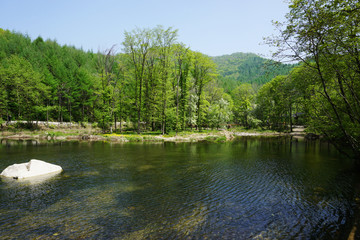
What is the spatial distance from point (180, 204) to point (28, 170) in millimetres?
11643

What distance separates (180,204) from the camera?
9.72 metres

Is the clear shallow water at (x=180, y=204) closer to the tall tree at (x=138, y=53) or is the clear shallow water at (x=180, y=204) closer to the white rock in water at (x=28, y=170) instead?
the white rock in water at (x=28, y=170)

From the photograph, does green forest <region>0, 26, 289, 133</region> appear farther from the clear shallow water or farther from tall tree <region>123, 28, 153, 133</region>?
the clear shallow water

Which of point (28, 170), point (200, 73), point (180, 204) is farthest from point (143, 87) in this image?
point (180, 204)

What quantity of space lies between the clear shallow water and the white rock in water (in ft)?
3.96

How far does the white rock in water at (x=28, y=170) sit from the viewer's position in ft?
44.1

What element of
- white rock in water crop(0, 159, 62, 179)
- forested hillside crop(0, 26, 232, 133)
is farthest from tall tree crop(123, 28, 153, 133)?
white rock in water crop(0, 159, 62, 179)

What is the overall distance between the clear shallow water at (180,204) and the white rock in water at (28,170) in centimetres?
121

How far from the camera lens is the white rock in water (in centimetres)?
1344

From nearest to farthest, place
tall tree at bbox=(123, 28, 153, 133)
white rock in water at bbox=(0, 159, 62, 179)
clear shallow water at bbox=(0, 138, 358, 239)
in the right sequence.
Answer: clear shallow water at bbox=(0, 138, 358, 239) < white rock in water at bbox=(0, 159, 62, 179) < tall tree at bbox=(123, 28, 153, 133)

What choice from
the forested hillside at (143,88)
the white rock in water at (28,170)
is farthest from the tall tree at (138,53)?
the white rock in water at (28,170)

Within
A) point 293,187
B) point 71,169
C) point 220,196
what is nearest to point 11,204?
point 71,169

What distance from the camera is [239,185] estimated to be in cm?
1273

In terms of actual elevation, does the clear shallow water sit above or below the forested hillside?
below
